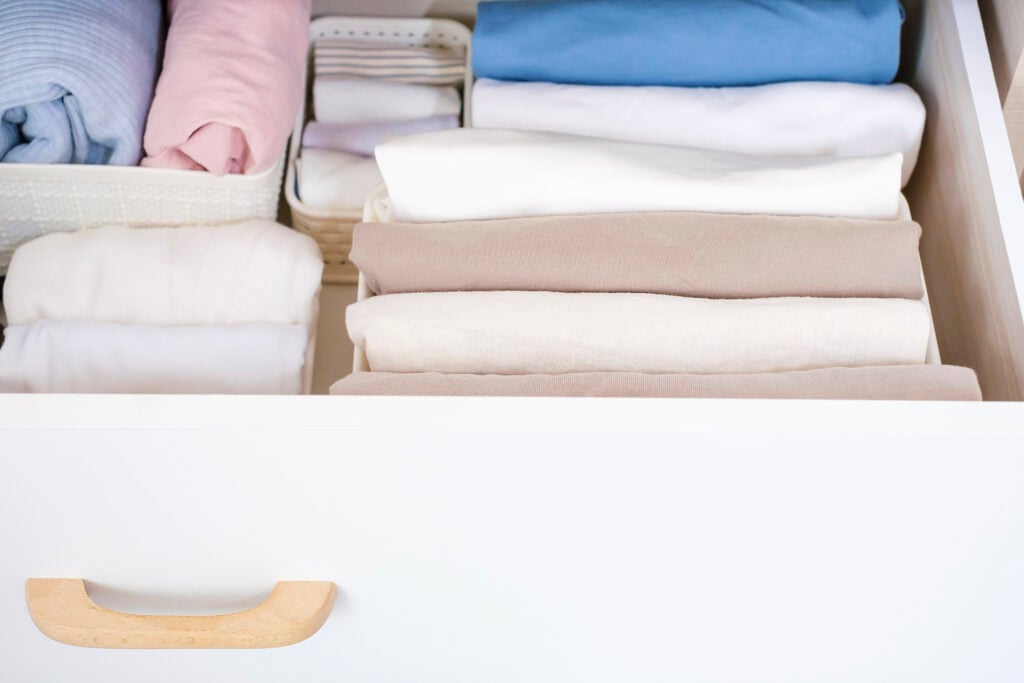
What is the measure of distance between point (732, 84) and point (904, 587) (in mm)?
405

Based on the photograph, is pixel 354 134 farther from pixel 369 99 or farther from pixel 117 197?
pixel 117 197

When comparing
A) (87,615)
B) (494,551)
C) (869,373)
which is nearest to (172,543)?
(87,615)

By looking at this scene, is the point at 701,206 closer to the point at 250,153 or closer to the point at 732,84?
the point at 732,84

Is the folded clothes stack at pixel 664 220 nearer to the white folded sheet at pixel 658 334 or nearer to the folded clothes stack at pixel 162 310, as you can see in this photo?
the white folded sheet at pixel 658 334

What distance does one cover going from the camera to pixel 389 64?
36.0 inches

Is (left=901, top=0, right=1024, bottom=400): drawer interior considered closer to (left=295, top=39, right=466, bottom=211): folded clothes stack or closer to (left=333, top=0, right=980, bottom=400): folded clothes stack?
(left=333, top=0, right=980, bottom=400): folded clothes stack

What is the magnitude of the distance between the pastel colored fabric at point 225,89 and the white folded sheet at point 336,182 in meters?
0.07

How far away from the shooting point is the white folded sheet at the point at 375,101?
90 centimetres

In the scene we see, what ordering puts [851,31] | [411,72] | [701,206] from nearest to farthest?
[701,206] < [851,31] < [411,72]

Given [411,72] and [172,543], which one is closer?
[172,543]

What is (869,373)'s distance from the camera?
578 mm

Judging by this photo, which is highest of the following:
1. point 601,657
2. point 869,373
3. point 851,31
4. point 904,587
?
point 851,31

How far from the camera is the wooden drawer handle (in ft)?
1.81

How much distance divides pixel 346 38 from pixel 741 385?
0.56 m
